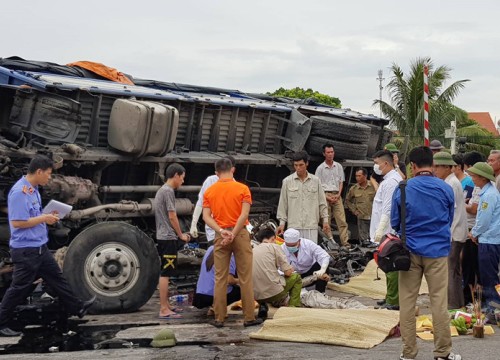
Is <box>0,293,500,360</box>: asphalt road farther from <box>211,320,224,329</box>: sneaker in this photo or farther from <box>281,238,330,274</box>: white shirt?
<box>281,238,330,274</box>: white shirt

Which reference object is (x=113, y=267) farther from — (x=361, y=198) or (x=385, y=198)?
(x=361, y=198)

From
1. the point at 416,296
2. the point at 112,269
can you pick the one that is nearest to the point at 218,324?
the point at 112,269

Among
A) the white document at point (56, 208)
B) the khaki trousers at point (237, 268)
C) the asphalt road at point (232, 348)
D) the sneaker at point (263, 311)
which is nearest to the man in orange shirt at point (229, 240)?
the khaki trousers at point (237, 268)

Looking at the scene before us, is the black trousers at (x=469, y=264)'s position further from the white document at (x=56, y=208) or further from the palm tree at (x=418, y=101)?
the palm tree at (x=418, y=101)

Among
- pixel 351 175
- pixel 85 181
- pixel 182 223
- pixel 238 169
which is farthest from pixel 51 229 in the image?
pixel 351 175

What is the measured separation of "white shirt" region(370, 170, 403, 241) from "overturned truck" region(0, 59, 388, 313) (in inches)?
107

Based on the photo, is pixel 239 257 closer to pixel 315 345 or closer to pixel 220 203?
pixel 220 203

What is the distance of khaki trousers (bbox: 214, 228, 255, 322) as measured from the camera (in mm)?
8883

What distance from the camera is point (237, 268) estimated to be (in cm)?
899

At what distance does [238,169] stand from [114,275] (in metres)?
3.77

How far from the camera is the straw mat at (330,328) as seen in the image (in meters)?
7.85

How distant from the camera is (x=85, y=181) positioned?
10430 mm

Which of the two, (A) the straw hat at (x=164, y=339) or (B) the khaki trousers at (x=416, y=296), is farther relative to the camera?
(A) the straw hat at (x=164, y=339)

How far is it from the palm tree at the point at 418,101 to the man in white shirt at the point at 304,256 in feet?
67.9
